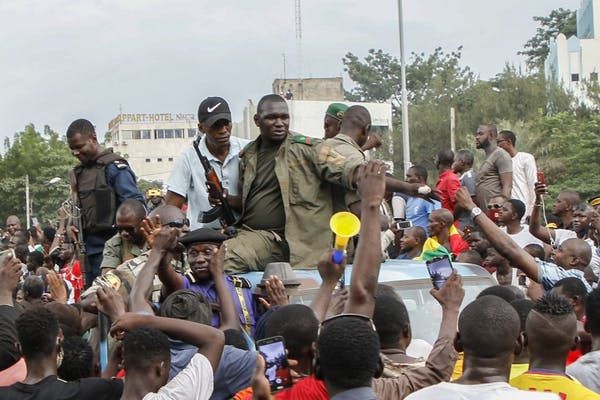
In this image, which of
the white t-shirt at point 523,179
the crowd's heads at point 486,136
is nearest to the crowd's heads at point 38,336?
the crowd's heads at point 486,136

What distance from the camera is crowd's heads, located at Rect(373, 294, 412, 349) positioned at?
5477 mm

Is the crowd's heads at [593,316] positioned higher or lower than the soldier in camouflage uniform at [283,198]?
lower

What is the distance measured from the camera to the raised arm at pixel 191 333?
5445mm

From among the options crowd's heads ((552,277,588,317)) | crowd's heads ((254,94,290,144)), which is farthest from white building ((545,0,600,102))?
crowd's heads ((552,277,588,317))

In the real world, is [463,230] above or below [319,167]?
below

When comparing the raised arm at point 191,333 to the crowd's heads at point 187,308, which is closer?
the raised arm at point 191,333

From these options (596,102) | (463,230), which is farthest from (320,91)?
(463,230)

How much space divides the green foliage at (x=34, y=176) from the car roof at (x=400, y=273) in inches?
1960

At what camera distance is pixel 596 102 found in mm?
39000

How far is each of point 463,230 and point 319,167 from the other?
4.47 meters

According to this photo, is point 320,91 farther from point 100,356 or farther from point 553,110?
point 100,356

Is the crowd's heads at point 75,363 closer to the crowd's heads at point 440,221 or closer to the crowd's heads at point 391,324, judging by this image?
the crowd's heads at point 391,324

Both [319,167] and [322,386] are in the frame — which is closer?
[322,386]

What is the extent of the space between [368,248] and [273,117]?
2.78m
